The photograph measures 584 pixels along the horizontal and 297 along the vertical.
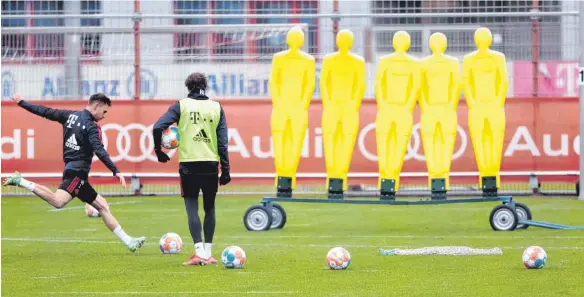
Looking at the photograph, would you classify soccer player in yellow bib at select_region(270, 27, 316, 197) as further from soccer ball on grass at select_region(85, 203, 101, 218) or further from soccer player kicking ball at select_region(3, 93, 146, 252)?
soccer player kicking ball at select_region(3, 93, 146, 252)

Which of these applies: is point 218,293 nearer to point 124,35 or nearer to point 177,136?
point 177,136

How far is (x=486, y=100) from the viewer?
16422 mm

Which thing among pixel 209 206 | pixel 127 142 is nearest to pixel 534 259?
pixel 209 206

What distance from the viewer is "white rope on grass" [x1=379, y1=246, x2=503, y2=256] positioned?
496 inches

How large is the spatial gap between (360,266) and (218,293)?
7.60 ft

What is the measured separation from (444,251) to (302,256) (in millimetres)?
1371

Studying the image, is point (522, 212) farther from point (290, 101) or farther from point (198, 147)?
point (198, 147)

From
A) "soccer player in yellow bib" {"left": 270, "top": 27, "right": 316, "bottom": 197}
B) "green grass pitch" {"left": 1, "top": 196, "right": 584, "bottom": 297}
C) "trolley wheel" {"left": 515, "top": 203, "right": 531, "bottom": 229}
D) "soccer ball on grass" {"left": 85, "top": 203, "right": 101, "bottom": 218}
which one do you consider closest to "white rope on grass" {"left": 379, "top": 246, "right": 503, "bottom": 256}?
"green grass pitch" {"left": 1, "top": 196, "right": 584, "bottom": 297}

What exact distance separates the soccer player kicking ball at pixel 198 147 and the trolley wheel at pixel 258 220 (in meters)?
3.72

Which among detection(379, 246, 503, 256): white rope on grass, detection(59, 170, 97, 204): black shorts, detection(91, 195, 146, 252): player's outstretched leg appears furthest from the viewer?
detection(91, 195, 146, 252): player's outstretched leg

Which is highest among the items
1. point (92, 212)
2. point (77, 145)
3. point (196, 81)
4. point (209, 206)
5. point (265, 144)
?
point (196, 81)

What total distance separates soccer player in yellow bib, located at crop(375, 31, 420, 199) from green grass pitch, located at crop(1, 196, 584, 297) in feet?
2.45

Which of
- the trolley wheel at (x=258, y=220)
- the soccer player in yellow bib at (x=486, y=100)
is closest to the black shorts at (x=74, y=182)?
the trolley wheel at (x=258, y=220)

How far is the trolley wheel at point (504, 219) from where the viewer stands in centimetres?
1555
